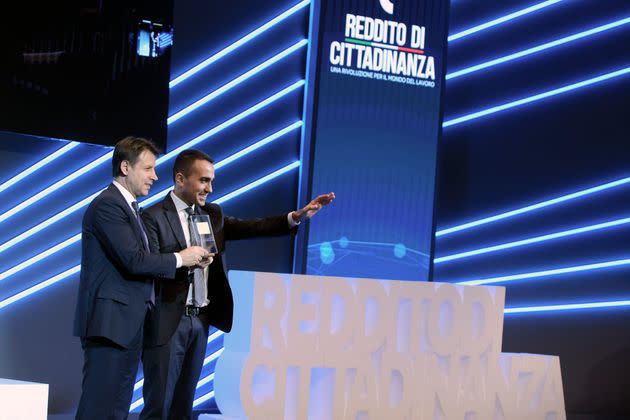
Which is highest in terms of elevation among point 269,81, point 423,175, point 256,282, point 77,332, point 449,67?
point 449,67

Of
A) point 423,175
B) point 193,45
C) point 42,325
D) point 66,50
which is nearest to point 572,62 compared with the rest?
point 423,175

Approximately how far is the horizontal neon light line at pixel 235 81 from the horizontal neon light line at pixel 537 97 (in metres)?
1.25

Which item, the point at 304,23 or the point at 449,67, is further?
the point at 449,67

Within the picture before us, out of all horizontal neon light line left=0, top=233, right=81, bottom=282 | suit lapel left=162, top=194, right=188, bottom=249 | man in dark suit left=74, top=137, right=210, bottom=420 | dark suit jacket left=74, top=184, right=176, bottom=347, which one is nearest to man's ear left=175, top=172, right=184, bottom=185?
suit lapel left=162, top=194, right=188, bottom=249

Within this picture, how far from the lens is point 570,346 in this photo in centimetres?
666

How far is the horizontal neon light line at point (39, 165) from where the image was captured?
5.08 metres

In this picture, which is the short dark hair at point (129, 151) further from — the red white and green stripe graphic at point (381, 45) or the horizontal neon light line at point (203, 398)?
the red white and green stripe graphic at point (381, 45)

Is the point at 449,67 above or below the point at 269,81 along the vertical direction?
above

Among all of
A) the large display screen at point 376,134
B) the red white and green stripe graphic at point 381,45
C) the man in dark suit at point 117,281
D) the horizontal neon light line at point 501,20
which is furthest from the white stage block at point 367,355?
the horizontal neon light line at point 501,20

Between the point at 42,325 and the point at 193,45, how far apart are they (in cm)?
182

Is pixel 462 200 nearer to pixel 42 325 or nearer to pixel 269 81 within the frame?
pixel 269 81

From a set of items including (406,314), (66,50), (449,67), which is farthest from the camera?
(449,67)

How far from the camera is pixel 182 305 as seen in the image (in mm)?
3891

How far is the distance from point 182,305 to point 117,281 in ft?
1.20
